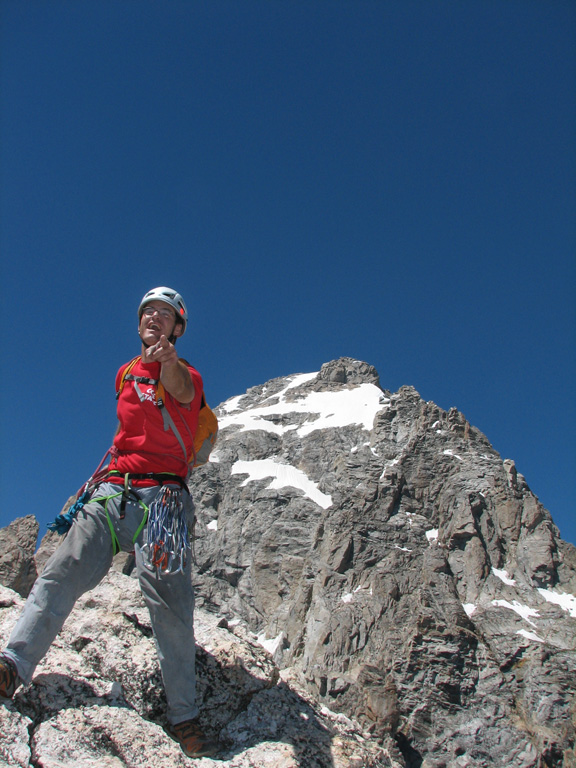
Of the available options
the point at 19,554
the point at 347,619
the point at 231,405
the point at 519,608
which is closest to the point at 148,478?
the point at 347,619

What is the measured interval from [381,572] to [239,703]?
46647 mm

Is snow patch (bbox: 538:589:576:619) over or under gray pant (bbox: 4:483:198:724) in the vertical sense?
over

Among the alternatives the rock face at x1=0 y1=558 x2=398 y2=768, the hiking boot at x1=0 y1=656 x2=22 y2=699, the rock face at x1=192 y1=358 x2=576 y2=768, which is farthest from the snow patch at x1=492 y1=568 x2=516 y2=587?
the hiking boot at x1=0 y1=656 x2=22 y2=699

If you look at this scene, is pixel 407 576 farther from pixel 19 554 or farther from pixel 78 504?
pixel 78 504

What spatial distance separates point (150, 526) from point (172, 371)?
3.94 ft

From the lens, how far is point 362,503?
5716cm

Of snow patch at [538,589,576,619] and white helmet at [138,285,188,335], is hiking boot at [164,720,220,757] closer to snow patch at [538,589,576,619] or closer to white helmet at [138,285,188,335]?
white helmet at [138,285,188,335]

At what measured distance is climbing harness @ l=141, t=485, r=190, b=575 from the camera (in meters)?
3.78

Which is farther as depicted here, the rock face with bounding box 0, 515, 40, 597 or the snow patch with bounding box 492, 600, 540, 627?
the snow patch with bounding box 492, 600, 540, 627

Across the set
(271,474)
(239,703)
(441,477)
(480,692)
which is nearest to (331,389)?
(271,474)

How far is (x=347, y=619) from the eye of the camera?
4353cm

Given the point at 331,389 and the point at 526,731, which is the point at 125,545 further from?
the point at 331,389

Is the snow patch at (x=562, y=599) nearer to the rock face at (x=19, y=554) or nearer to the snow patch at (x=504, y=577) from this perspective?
the snow patch at (x=504, y=577)

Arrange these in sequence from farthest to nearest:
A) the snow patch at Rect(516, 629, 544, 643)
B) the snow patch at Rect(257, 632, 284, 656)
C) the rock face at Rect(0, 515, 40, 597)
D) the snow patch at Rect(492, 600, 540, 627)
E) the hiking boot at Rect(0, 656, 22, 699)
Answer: the snow patch at Rect(257, 632, 284, 656) < the snow patch at Rect(492, 600, 540, 627) < the snow patch at Rect(516, 629, 544, 643) < the rock face at Rect(0, 515, 40, 597) < the hiking boot at Rect(0, 656, 22, 699)
